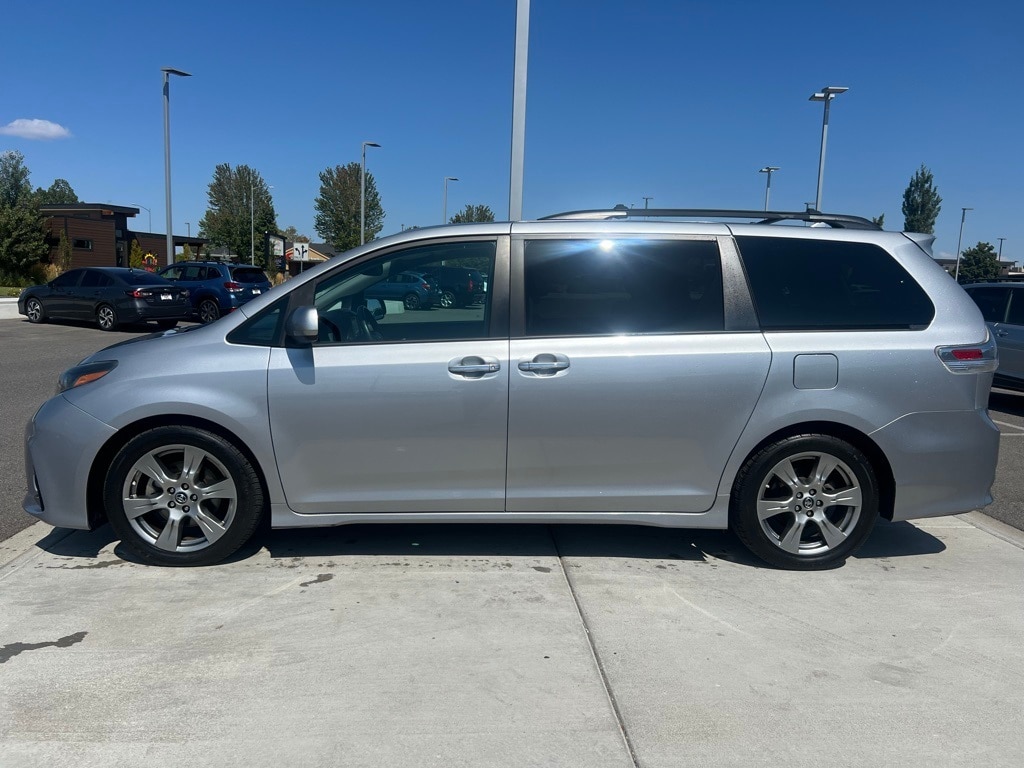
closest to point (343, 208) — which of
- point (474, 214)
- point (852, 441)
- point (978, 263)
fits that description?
point (474, 214)

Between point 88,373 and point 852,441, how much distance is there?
3.98m

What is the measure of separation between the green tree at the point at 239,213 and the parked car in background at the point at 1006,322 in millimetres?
47947

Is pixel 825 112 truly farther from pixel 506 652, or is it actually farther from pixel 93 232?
pixel 93 232

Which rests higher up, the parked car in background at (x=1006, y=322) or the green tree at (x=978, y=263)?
the green tree at (x=978, y=263)

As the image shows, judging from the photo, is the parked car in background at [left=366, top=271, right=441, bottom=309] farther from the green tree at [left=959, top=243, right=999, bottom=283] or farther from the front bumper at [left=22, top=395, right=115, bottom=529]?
the green tree at [left=959, top=243, right=999, bottom=283]

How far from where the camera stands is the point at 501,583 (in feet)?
13.5

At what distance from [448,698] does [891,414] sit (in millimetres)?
2662

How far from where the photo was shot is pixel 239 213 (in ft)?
198

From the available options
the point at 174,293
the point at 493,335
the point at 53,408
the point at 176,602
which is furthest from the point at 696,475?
the point at 174,293

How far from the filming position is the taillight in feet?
13.8

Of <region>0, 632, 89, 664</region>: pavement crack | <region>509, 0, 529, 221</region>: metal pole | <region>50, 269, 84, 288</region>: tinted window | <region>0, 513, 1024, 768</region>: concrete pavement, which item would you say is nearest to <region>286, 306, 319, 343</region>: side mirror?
<region>0, 513, 1024, 768</region>: concrete pavement

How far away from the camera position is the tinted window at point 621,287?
4.20 meters

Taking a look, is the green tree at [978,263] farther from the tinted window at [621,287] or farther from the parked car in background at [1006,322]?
the tinted window at [621,287]

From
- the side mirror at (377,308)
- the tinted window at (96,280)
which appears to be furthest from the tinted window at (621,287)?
the tinted window at (96,280)
